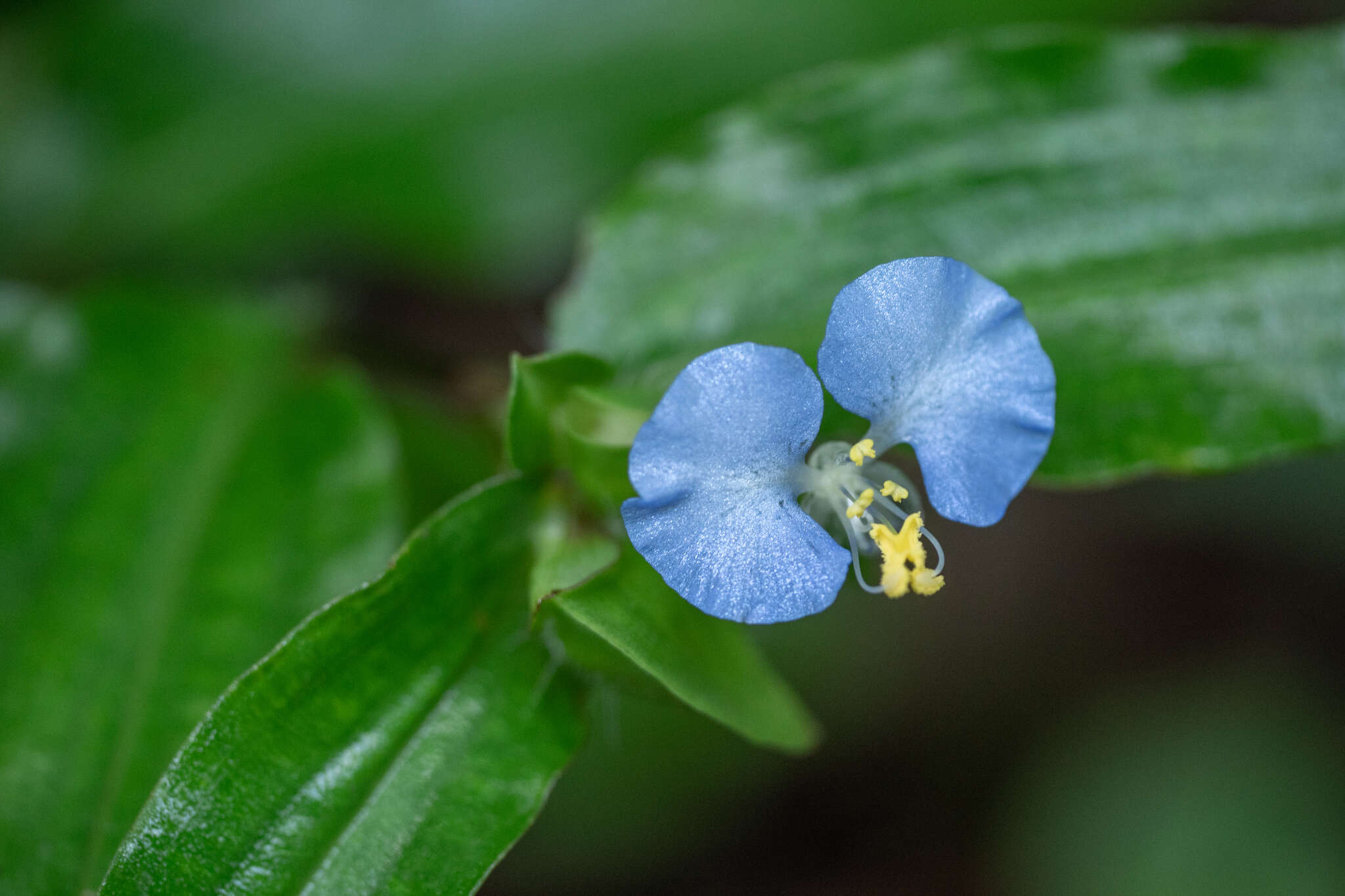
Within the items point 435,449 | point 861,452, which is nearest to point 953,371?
point 861,452

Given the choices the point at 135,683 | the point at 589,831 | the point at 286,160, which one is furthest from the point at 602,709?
the point at 286,160

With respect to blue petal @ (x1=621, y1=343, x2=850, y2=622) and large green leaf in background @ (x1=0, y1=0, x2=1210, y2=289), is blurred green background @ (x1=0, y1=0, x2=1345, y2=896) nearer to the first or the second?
large green leaf in background @ (x1=0, y1=0, x2=1210, y2=289)

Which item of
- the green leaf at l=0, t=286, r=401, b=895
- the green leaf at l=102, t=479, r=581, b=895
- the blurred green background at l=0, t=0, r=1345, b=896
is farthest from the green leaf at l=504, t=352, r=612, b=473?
the blurred green background at l=0, t=0, r=1345, b=896

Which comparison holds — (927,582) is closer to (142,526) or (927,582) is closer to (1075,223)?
(1075,223)

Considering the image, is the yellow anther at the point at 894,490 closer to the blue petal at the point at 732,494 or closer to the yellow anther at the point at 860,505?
the yellow anther at the point at 860,505

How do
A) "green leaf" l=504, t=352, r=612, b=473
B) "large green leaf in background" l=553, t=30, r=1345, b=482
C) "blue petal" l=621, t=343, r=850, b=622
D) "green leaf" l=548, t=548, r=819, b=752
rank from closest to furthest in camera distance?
"blue petal" l=621, t=343, r=850, b=622 → "green leaf" l=548, t=548, r=819, b=752 → "green leaf" l=504, t=352, r=612, b=473 → "large green leaf in background" l=553, t=30, r=1345, b=482

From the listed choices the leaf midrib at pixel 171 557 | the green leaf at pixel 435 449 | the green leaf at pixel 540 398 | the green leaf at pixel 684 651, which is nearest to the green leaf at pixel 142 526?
the leaf midrib at pixel 171 557

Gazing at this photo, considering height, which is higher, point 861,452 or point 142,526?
point 142,526
